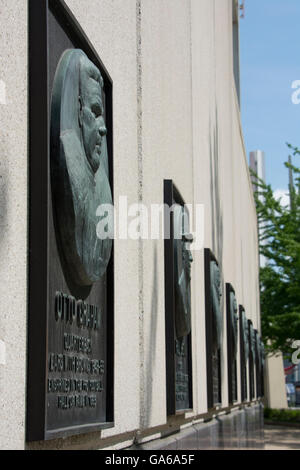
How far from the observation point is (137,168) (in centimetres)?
415

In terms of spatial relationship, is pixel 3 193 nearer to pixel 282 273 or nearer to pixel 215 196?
pixel 215 196

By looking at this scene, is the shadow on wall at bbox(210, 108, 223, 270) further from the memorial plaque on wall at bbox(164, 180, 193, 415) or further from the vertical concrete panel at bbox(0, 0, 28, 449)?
the vertical concrete panel at bbox(0, 0, 28, 449)

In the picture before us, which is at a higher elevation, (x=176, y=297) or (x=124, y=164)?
(x=124, y=164)

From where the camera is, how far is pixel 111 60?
3.57m

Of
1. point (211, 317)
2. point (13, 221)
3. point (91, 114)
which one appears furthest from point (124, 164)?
point (211, 317)

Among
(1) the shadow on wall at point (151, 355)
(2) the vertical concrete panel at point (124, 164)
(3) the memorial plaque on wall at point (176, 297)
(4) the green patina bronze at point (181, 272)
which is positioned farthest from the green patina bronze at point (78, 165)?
(4) the green patina bronze at point (181, 272)

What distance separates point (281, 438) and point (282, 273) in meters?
5.56

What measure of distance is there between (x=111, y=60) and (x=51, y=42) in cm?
115

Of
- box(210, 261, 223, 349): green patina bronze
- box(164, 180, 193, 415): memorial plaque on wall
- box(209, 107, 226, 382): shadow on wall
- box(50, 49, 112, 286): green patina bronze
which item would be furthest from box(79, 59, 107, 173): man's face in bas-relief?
box(209, 107, 226, 382): shadow on wall

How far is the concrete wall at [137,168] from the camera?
209cm

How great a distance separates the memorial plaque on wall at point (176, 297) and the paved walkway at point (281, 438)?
14.3 meters

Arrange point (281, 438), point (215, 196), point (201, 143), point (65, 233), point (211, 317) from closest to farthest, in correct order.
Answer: point (65, 233) → point (211, 317) → point (201, 143) → point (215, 196) → point (281, 438)

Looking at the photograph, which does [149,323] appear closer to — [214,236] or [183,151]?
[183,151]

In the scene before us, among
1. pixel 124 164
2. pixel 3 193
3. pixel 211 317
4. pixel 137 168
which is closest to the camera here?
pixel 3 193
